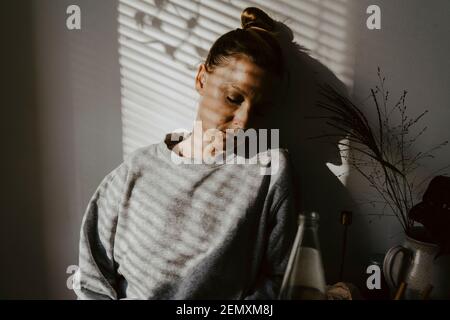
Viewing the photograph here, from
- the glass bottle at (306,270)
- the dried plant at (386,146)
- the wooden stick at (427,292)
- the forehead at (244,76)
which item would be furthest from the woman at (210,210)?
the wooden stick at (427,292)

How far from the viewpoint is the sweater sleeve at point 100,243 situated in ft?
3.73

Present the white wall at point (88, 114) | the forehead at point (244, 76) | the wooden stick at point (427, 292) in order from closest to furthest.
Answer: the wooden stick at point (427, 292)
the forehead at point (244, 76)
the white wall at point (88, 114)

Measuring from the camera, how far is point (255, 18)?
1109 mm

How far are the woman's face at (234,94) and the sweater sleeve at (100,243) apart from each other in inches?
13.3

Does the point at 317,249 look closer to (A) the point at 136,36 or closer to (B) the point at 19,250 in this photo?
(A) the point at 136,36

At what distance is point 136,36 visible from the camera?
1239 mm

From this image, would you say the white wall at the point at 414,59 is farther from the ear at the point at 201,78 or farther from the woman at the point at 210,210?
the ear at the point at 201,78

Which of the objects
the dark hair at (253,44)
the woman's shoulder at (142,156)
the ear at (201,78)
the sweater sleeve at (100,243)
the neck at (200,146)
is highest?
the dark hair at (253,44)

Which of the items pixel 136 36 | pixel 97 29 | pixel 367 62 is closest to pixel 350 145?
pixel 367 62

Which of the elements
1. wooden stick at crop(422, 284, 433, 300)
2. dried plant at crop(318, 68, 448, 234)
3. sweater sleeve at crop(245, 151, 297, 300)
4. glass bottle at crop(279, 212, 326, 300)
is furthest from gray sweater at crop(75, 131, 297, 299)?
wooden stick at crop(422, 284, 433, 300)

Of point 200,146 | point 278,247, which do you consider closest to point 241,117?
point 200,146

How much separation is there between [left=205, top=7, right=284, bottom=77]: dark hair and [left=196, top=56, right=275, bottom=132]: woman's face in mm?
20

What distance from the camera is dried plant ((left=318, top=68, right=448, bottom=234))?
1.17m

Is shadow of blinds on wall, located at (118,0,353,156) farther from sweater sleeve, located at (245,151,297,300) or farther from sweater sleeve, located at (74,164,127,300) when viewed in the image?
sweater sleeve, located at (245,151,297,300)
